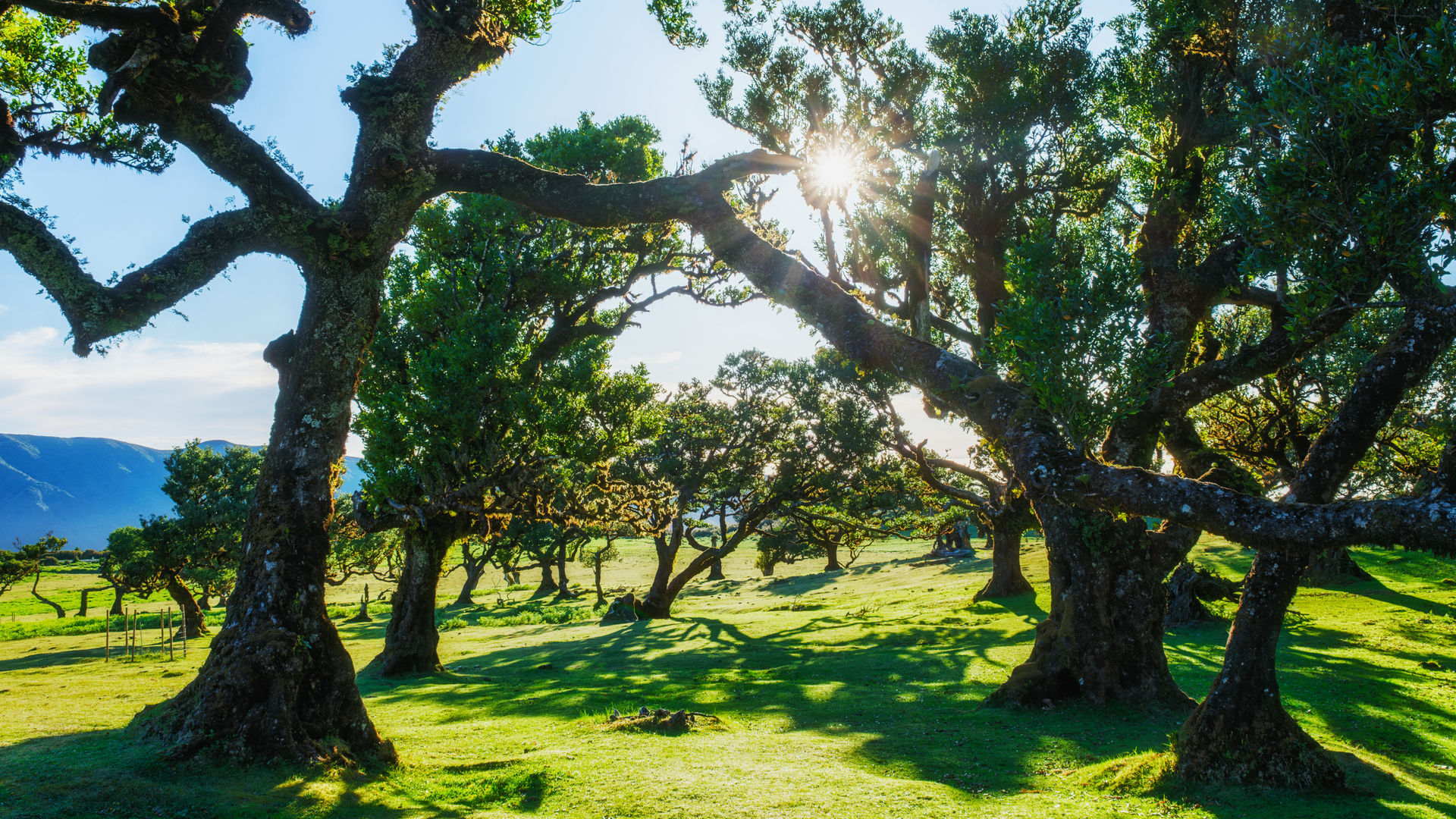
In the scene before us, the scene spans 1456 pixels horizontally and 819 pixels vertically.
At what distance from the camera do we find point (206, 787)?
594 cm

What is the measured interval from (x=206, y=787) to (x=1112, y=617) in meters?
11.8

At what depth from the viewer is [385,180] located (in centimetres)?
826

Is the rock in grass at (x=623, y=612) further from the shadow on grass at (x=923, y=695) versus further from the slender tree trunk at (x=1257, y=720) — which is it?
the slender tree trunk at (x=1257, y=720)

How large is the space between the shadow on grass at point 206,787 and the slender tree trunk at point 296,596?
29 cm

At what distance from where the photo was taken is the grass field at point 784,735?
6289mm

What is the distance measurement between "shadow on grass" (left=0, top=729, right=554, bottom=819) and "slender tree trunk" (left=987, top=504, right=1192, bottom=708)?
8.34 metres

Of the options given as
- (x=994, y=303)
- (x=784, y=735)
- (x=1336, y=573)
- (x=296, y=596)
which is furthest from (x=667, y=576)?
(x=994, y=303)

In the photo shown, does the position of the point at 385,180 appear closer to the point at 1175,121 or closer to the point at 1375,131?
the point at 1375,131

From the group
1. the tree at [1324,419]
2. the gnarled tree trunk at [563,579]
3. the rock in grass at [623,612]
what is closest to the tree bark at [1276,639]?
the tree at [1324,419]

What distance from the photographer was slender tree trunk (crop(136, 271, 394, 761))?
668 centimetres

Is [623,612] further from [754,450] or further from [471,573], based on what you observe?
[471,573]

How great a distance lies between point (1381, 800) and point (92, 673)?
89.0 ft

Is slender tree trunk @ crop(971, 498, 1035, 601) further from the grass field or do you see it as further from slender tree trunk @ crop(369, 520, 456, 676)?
slender tree trunk @ crop(369, 520, 456, 676)

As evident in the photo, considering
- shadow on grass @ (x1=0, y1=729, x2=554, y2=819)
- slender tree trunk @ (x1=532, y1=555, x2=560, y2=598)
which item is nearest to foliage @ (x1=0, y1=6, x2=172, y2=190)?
shadow on grass @ (x1=0, y1=729, x2=554, y2=819)
